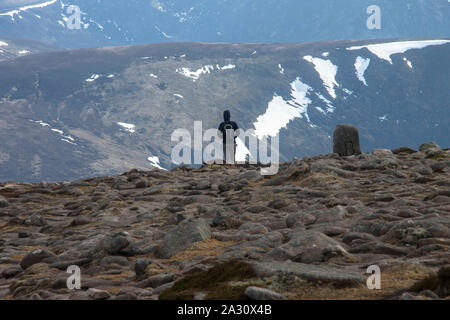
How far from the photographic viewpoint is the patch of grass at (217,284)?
4.75 m

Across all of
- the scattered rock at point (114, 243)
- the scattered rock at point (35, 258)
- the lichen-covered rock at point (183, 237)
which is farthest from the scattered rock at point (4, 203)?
the lichen-covered rock at point (183, 237)

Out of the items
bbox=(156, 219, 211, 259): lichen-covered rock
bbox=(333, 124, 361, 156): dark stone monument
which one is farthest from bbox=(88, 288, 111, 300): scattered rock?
bbox=(333, 124, 361, 156): dark stone monument

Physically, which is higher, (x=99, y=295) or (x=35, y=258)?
(x=35, y=258)

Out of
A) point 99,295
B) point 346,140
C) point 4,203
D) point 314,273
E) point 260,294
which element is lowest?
point 99,295

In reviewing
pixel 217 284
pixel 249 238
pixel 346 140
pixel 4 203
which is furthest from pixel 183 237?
pixel 346 140

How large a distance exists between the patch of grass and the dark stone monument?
1432 cm

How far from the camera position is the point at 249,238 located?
7730mm

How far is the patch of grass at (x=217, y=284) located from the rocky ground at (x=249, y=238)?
12mm

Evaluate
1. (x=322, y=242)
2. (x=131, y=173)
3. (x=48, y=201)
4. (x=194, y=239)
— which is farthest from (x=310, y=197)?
(x=131, y=173)

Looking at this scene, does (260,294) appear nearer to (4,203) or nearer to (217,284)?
(217,284)

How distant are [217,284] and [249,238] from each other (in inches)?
106

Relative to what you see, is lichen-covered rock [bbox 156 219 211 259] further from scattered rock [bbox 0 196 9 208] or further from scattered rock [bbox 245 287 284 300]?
scattered rock [bbox 0 196 9 208]

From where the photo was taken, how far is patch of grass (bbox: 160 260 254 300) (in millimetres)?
4754
